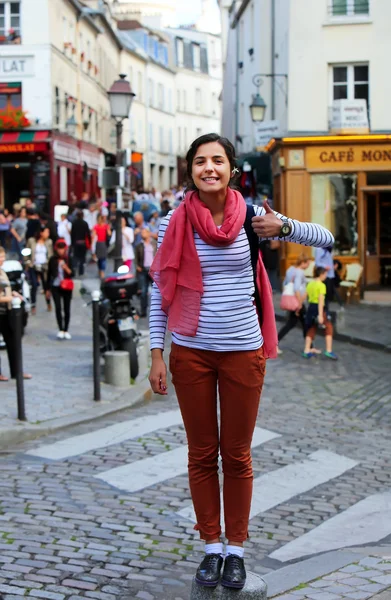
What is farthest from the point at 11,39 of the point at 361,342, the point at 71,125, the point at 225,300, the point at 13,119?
the point at 225,300

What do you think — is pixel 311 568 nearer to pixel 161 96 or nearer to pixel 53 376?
pixel 53 376

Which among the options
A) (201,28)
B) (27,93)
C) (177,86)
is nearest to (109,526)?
(27,93)

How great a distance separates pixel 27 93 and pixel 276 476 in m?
32.5

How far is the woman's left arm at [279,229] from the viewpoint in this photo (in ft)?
14.5

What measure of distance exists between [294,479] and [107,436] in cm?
206

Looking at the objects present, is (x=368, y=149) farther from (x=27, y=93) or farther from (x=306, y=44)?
(x=27, y=93)

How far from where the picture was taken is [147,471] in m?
7.66

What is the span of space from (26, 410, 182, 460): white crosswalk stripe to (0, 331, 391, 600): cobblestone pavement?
0.04m

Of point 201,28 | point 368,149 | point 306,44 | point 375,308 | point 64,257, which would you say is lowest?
point 375,308

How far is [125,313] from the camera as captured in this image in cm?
1233

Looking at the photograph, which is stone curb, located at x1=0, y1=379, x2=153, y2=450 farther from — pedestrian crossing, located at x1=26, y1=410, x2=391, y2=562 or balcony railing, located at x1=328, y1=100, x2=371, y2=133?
balcony railing, located at x1=328, y1=100, x2=371, y2=133

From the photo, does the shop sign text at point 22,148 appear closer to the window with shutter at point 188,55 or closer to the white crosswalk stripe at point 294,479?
the white crosswalk stripe at point 294,479

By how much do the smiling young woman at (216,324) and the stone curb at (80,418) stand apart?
14.3 feet

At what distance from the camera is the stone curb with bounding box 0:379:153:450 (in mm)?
8773
